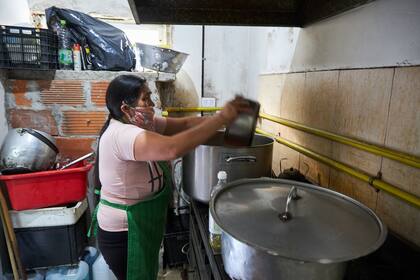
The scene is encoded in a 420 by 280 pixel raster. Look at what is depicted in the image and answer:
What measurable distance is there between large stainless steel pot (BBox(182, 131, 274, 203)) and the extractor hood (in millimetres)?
587

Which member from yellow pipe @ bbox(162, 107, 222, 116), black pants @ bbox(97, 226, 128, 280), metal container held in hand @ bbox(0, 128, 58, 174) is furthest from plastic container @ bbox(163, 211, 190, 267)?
metal container held in hand @ bbox(0, 128, 58, 174)

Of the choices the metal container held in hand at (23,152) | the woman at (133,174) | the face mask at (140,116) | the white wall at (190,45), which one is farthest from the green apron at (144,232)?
the white wall at (190,45)

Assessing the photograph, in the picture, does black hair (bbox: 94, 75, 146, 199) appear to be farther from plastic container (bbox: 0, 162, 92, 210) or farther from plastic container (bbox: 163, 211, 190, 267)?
plastic container (bbox: 163, 211, 190, 267)

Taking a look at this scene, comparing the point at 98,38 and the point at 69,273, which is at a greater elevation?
the point at 98,38

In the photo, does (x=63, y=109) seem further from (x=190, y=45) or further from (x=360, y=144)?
(x=360, y=144)

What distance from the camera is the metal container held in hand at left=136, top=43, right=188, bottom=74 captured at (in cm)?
167

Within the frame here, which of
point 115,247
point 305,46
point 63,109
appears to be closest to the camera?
point 115,247

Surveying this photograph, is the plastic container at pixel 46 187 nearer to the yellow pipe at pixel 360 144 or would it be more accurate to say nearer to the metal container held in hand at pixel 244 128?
the metal container held in hand at pixel 244 128

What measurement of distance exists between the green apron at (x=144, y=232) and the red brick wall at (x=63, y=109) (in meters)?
0.73

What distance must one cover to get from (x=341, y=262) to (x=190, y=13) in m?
1.10

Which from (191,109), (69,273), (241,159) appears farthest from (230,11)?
(69,273)

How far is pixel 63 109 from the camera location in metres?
1.68

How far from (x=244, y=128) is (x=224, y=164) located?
17 cm

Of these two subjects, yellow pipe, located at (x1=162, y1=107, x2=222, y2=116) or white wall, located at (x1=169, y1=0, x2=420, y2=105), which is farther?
yellow pipe, located at (x1=162, y1=107, x2=222, y2=116)
